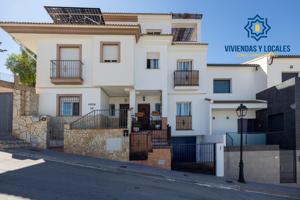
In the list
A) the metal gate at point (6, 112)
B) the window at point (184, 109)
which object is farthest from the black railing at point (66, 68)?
the window at point (184, 109)

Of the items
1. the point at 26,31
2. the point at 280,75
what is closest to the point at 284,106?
the point at 280,75

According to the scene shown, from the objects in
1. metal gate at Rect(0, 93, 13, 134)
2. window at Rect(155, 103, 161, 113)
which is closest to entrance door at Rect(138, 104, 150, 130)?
window at Rect(155, 103, 161, 113)

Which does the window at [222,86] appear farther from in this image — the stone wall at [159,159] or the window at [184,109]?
the stone wall at [159,159]

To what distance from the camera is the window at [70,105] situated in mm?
15635

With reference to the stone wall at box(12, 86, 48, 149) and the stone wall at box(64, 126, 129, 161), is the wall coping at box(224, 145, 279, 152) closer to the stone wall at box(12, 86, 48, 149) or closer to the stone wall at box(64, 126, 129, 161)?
the stone wall at box(64, 126, 129, 161)

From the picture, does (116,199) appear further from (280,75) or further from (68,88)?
(280,75)

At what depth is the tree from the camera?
26.0 metres

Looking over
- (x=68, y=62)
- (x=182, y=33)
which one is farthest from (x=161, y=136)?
(x=182, y=33)

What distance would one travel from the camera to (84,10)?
54.5 ft

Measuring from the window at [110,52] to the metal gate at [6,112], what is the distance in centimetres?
609

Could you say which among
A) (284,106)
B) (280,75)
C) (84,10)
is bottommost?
(284,106)

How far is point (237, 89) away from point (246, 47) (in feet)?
13.5

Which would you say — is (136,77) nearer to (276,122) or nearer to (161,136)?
(161,136)

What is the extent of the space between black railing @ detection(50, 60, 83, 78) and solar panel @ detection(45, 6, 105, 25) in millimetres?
3388
